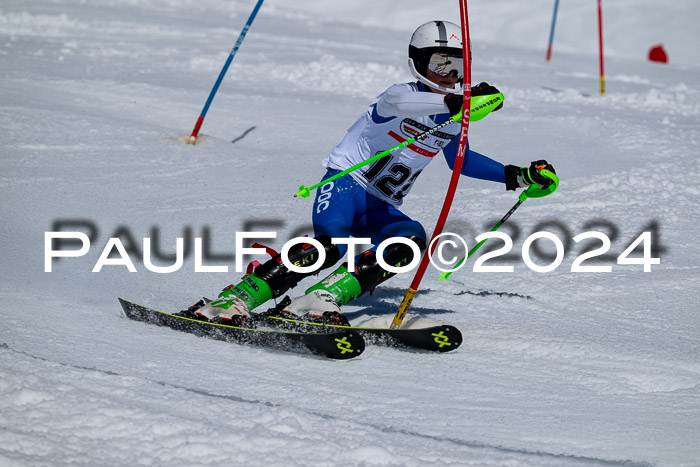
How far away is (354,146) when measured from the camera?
4.18 m

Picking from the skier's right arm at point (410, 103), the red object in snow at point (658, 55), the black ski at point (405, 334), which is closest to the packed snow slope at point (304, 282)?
the black ski at point (405, 334)

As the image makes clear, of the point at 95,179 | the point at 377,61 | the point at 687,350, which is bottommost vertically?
the point at 687,350

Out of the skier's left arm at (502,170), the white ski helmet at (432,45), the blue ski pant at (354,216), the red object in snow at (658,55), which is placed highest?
the red object in snow at (658,55)

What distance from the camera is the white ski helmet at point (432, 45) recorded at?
3842 mm

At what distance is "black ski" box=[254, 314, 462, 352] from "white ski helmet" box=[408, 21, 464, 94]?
3.62 feet

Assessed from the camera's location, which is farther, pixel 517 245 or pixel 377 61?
pixel 377 61

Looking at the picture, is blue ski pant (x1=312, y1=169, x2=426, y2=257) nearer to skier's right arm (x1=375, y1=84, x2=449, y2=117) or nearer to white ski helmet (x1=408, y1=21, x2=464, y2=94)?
skier's right arm (x1=375, y1=84, x2=449, y2=117)

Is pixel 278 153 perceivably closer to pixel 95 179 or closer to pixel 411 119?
pixel 95 179

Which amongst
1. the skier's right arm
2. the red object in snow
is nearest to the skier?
the skier's right arm

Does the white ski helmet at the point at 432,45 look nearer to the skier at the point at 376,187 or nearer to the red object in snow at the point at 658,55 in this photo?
the skier at the point at 376,187

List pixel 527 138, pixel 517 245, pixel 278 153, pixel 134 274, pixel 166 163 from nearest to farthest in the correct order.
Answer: pixel 134 274
pixel 517 245
pixel 166 163
pixel 278 153
pixel 527 138

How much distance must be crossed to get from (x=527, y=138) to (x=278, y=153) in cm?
258

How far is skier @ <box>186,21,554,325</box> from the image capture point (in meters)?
3.80

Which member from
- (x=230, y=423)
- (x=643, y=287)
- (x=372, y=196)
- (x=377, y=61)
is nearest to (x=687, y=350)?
(x=643, y=287)
